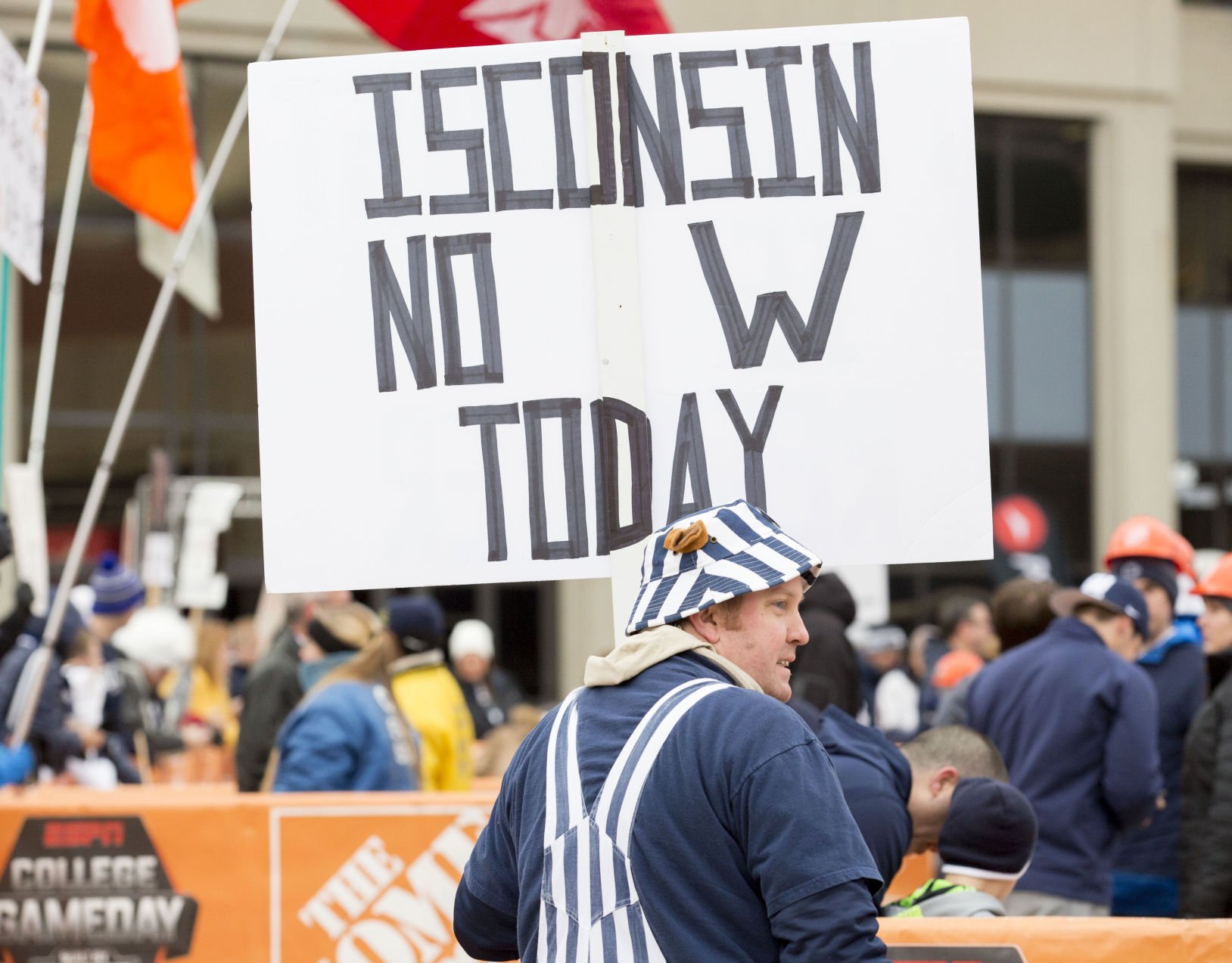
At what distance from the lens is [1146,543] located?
23.5 feet

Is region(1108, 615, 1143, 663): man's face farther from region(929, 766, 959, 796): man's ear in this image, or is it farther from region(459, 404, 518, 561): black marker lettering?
region(459, 404, 518, 561): black marker lettering

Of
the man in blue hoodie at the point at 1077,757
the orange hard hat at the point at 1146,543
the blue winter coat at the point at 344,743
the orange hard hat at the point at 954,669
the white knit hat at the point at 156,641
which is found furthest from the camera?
the white knit hat at the point at 156,641

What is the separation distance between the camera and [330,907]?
584 centimetres

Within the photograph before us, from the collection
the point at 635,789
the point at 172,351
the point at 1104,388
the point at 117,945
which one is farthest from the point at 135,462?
the point at 635,789

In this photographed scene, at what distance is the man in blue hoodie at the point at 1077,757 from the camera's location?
5.96 metres

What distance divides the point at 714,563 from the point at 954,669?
7.90 meters

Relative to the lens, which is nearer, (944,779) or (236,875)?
(944,779)

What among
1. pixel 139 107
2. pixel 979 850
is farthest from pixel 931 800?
pixel 139 107

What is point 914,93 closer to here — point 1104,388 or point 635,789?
point 635,789

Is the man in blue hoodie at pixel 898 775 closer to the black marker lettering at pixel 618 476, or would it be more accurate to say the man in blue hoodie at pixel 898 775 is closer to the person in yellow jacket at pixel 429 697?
the black marker lettering at pixel 618 476

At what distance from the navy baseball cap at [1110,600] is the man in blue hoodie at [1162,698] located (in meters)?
0.25

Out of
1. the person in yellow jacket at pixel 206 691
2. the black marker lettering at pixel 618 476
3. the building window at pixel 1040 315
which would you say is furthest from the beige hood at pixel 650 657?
the building window at pixel 1040 315

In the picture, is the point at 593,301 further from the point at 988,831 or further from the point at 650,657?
the point at 988,831

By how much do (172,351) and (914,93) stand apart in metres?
17.8
